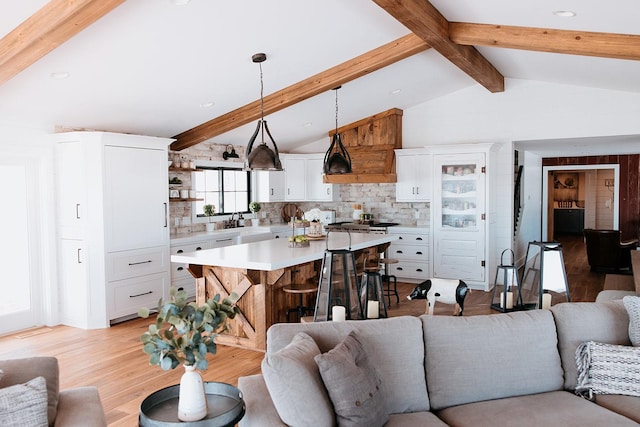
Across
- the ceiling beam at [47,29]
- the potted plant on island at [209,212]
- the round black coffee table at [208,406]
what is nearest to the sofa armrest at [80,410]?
the round black coffee table at [208,406]

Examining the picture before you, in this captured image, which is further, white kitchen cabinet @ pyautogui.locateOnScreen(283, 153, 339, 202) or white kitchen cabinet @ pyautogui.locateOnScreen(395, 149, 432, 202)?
white kitchen cabinet @ pyautogui.locateOnScreen(283, 153, 339, 202)

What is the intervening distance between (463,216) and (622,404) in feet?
17.1

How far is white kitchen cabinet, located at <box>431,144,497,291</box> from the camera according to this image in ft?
24.4

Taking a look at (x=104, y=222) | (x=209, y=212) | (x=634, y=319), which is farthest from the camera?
(x=209, y=212)

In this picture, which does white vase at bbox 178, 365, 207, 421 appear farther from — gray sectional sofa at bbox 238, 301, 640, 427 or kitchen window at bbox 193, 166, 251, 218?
kitchen window at bbox 193, 166, 251, 218

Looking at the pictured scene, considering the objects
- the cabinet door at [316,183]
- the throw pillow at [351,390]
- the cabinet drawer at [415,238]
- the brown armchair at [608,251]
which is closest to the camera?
the throw pillow at [351,390]

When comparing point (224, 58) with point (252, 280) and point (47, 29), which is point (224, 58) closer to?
point (47, 29)

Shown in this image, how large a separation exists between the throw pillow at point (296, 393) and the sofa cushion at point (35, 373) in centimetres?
88

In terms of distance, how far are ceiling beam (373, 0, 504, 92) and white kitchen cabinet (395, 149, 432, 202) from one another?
1.73 metres

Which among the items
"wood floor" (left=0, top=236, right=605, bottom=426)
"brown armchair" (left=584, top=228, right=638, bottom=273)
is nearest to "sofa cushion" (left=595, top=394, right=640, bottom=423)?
"wood floor" (left=0, top=236, right=605, bottom=426)

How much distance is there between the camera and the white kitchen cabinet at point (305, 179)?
8914 mm

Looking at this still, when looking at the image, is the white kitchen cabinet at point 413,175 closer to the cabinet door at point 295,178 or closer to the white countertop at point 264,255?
the cabinet door at point 295,178

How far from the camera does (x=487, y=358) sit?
2674 millimetres

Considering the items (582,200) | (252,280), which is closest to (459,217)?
(252,280)
